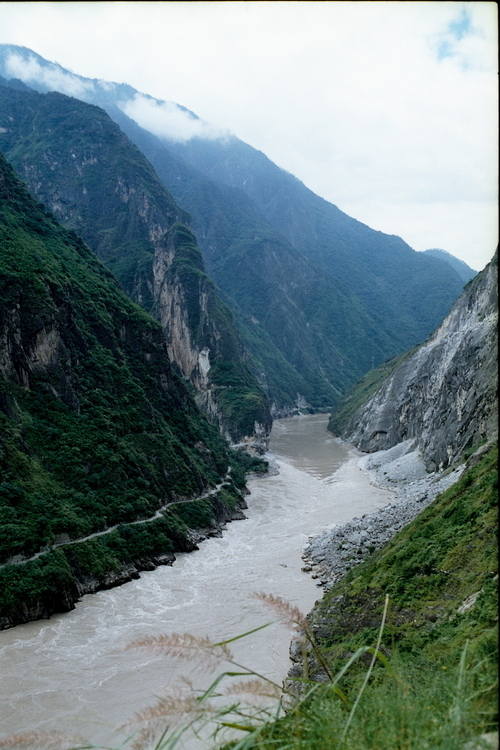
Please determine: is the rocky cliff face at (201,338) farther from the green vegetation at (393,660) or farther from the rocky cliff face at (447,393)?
the green vegetation at (393,660)

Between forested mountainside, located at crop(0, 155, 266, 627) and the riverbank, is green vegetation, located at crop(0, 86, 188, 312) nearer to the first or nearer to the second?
forested mountainside, located at crop(0, 155, 266, 627)

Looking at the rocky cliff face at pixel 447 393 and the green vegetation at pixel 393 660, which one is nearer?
the green vegetation at pixel 393 660

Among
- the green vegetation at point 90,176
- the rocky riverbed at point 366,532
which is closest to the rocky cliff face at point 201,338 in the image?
the green vegetation at point 90,176

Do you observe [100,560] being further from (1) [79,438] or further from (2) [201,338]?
(2) [201,338]

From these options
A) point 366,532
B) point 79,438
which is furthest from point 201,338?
point 366,532

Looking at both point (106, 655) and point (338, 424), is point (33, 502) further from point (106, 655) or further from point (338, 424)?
point (338, 424)

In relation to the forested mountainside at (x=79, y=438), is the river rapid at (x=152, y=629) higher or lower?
lower

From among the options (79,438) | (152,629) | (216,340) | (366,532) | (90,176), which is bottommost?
(152,629)
